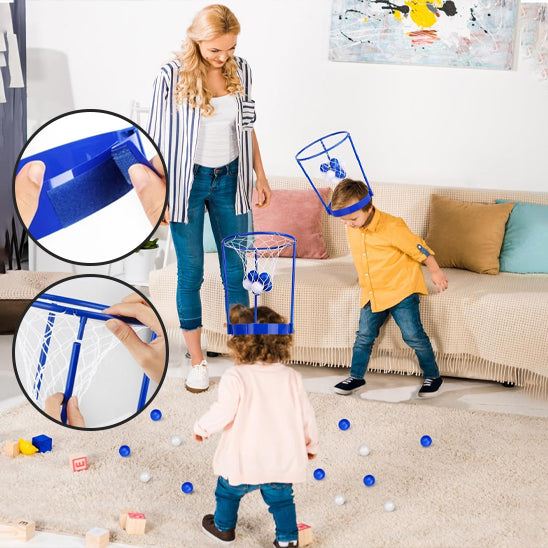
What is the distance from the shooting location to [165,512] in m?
2.03

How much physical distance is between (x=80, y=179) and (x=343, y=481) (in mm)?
1102

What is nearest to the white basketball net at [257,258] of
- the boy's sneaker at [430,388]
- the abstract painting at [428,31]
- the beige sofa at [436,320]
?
the beige sofa at [436,320]

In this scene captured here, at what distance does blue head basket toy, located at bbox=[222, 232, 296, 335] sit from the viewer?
1873mm

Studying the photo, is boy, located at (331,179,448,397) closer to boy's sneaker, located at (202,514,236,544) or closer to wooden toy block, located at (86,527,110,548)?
boy's sneaker, located at (202,514,236,544)

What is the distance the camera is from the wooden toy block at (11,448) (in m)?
2.29

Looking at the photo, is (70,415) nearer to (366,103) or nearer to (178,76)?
(178,76)

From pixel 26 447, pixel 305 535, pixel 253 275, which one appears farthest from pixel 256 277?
pixel 26 447

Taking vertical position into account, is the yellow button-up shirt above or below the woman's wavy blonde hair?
below

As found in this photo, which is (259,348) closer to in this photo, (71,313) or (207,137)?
(71,313)

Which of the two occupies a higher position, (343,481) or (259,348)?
(259,348)

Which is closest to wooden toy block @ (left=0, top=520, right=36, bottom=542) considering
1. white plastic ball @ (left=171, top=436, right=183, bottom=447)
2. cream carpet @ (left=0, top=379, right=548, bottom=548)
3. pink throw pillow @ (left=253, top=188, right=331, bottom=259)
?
cream carpet @ (left=0, top=379, right=548, bottom=548)

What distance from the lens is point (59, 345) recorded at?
2.00 metres

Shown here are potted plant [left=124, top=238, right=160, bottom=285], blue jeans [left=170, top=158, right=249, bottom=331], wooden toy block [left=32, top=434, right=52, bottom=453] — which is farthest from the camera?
potted plant [left=124, top=238, right=160, bottom=285]

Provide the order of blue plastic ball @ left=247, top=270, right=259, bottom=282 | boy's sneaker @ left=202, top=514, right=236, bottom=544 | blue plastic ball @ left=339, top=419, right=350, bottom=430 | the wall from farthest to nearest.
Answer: the wall → blue plastic ball @ left=339, top=419, right=350, bottom=430 → blue plastic ball @ left=247, top=270, right=259, bottom=282 → boy's sneaker @ left=202, top=514, right=236, bottom=544
